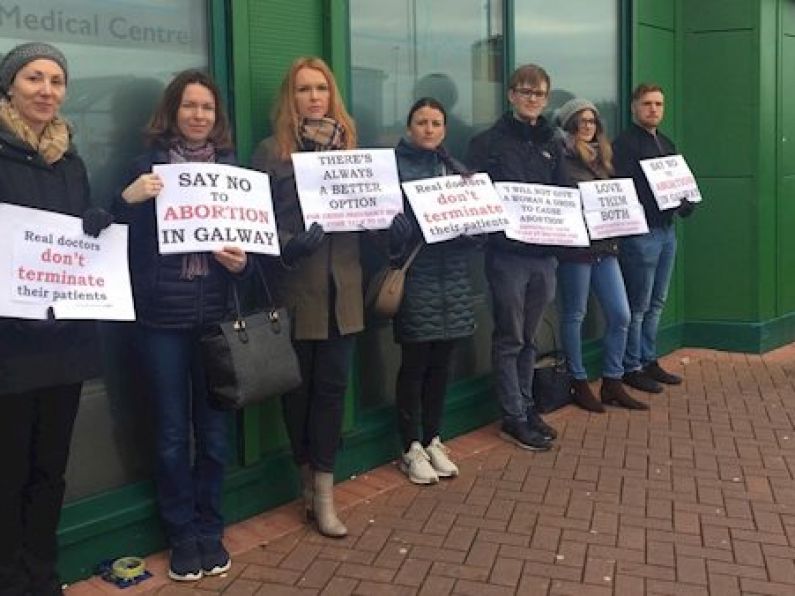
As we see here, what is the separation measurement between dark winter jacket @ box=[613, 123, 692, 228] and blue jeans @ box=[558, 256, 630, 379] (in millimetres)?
545

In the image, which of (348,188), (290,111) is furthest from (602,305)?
(290,111)

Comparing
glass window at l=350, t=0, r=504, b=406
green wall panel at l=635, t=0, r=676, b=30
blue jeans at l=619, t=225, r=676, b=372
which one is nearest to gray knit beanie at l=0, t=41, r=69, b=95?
glass window at l=350, t=0, r=504, b=406

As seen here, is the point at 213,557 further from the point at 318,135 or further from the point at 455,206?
the point at 455,206

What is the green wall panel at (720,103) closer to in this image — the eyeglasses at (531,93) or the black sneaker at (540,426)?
the eyeglasses at (531,93)

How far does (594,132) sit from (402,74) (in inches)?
55.3

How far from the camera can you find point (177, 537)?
153 inches

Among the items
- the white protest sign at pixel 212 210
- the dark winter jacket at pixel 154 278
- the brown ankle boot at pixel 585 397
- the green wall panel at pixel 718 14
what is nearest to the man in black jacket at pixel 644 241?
the brown ankle boot at pixel 585 397

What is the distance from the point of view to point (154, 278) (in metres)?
3.66

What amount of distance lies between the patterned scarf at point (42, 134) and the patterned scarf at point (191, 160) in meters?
0.55

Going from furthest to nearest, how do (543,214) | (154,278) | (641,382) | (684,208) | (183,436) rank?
(641,382) → (684,208) → (543,214) → (183,436) → (154,278)

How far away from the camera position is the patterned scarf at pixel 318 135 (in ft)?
13.6

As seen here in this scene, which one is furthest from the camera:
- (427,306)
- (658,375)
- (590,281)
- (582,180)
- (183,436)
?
(658,375)

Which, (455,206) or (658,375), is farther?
(658,375)

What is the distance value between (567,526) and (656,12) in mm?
4944
